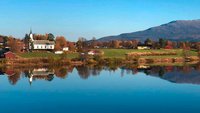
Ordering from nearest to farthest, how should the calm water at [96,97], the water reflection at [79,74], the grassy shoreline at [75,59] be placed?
the calm water at [96,97]
the water reflection at [79,74]
the grassy shoreline at [75,59]

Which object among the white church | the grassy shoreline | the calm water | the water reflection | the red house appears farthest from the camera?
the white church

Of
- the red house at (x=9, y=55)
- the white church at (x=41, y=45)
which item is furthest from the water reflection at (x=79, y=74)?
the white church at (x=41, y=45)

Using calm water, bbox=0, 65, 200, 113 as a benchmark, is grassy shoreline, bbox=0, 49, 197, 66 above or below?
above

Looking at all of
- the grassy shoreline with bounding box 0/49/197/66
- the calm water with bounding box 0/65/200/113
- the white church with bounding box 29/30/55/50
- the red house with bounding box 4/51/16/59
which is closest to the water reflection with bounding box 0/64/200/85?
the calm water with bounding box 0/65/200/113

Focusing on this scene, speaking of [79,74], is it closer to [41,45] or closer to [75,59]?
[75,59]

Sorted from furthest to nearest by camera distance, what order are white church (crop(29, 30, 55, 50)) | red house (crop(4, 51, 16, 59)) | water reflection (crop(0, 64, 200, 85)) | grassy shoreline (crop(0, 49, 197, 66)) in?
white church (crop(29, 30, 55, 50)), red house (crop(4, 51, 16, 59)), grassy shoreline (crop(0, 49, 197, 66)), water reflection (crop(0, 64, 200, 85))

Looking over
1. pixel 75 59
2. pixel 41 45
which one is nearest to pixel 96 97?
pixel 75 59

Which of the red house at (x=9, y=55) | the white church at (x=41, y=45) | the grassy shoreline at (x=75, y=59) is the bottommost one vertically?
the grassy shoreline at (x=75, y=59)

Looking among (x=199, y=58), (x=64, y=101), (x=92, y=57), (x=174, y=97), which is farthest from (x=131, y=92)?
(x=199, y=58)

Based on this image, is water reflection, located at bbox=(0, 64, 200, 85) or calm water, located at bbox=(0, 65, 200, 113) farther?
water reflection, located at bbox=(0, 64, 200, 85)

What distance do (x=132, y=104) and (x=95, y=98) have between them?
10.3ft

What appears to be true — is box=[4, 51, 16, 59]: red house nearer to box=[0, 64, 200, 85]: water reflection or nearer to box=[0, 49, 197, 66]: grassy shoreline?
box=[0, 49, 197, 66]: grassy shoreline

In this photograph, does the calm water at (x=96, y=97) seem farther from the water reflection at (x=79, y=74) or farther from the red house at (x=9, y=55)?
the red house at (x=9, y=55)

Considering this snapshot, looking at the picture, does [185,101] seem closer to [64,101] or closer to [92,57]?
[64,101]
